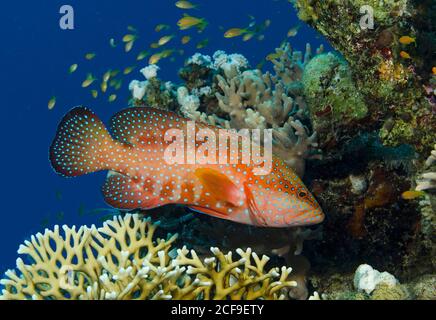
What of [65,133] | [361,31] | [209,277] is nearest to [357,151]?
[361,31]

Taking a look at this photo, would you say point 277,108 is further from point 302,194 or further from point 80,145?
point 80,145

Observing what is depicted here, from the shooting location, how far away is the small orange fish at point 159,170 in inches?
150

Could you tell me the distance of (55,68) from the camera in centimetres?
7994

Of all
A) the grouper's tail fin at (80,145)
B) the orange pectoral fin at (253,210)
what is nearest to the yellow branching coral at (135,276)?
the orange pectoral fin at (253,210)

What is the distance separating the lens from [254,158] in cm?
396

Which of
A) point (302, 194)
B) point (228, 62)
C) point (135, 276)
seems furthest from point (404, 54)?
point (135, 276)

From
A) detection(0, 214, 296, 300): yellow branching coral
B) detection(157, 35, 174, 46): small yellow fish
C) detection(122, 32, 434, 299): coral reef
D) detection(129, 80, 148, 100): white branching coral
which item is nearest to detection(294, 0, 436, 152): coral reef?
detection(122, 32, 434, 299): coral reef

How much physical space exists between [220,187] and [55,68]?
85.4 meters

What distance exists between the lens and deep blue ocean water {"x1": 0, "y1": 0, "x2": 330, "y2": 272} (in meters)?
62.0

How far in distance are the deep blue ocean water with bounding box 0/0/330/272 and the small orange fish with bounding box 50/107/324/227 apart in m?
45.5

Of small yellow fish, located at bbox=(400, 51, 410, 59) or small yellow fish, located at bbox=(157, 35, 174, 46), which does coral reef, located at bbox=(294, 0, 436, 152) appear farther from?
small yellow fish, located at bbox=(157, 35, 174, 46)

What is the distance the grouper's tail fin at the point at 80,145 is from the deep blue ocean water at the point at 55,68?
149 ft

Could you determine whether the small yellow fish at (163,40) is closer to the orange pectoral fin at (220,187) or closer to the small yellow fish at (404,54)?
the small yellow fish at (404,54)
